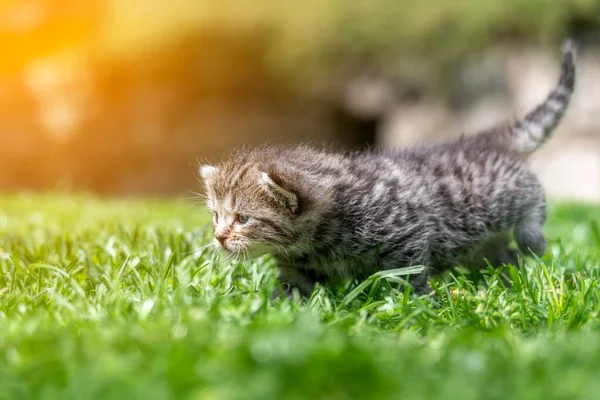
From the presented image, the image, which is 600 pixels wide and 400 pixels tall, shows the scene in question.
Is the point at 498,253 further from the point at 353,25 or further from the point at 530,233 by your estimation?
the point at 353,25

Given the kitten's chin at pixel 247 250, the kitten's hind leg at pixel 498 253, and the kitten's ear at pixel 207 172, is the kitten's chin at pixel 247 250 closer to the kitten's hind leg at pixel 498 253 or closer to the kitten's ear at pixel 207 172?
the kitten's ear at pixel 207 172

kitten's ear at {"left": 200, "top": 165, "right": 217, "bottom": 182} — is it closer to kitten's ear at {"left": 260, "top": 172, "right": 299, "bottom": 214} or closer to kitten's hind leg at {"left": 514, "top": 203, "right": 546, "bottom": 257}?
kitten's ear at {"left": 260, "top": 172, "right": 299, "bottom": 214}

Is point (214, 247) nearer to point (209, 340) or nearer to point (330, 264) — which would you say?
point (330, 264)

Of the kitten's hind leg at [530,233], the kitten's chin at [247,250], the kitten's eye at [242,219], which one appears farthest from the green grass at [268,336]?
the kitten's hind leg at [530,233]

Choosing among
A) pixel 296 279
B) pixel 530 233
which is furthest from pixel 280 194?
pixel 530 233

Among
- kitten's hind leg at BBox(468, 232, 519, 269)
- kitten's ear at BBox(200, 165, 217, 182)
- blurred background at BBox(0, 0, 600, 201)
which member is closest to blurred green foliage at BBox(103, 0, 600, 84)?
blurred background at BBox(0, 0, 600, 201)

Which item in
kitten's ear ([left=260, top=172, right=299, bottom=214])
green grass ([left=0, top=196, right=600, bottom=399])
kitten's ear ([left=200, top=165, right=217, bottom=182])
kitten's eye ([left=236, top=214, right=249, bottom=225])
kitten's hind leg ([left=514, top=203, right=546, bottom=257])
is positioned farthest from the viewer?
kitten's hind leg ([left=514, top=203, right=546, bottom=257])

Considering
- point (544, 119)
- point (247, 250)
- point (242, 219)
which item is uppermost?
point (544, 119)
